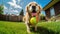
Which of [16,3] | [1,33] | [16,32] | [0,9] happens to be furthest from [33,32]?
[0,9]

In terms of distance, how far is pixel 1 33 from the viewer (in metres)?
3.33

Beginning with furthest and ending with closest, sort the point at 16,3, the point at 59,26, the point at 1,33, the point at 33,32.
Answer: the point at 16,3, the point at 59,26, the point at 33,32, the point at 1,33

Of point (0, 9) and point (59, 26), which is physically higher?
point (0, 9)

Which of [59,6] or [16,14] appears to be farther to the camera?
[59,6]

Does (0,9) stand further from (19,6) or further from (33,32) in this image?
(33,32)

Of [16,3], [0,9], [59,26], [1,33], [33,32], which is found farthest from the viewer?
[0,9]

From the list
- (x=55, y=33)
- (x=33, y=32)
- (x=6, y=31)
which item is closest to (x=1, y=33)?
(x=6, y=31)

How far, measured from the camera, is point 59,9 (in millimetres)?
7023

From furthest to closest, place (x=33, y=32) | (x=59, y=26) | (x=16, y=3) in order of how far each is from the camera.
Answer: (x=16, y=3), (x=59, y=26), (x=33, y=32)

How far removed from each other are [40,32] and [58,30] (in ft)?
1.36

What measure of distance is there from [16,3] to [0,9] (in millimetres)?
708

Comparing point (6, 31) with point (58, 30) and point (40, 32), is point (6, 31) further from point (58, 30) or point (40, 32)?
point (58, 30)

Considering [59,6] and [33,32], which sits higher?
[59,6]

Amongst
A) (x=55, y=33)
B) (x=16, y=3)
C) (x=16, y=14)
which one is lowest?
(x=55, y=33)
